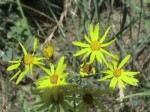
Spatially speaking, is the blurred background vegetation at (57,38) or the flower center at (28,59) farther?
the blurred background vegetation at (57,38)

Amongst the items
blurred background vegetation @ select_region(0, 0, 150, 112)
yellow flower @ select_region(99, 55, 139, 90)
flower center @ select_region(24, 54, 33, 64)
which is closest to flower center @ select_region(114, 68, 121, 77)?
yellow flower @ select_region(99, 55, 139, 90)

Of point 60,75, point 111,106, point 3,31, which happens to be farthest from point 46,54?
point 3,31

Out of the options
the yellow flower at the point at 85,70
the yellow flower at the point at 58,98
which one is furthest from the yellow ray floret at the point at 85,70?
the yellow flower at the point at 58,98

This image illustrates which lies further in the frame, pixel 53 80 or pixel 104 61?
pixel 104 61

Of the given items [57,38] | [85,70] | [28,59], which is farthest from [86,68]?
[57,38]

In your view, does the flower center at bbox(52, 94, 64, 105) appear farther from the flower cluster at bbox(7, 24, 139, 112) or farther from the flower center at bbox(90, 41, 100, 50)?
the flower center at bbox(90, 41, 100, 50)

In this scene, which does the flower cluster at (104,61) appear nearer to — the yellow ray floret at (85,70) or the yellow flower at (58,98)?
the yellow ray floret at (85,70)

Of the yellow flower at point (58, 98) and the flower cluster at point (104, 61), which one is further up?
the flower cluster at point (104, 61)

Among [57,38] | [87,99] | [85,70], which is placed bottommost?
[87,99]

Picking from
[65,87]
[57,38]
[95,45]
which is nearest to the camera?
[65,87]

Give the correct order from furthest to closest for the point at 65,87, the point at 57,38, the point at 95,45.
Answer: the point at 57,38 < the point at 95,45 < the point at 65,87

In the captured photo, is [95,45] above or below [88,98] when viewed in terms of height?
above

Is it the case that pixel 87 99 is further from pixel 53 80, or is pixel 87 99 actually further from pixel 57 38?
pixel 57 38
